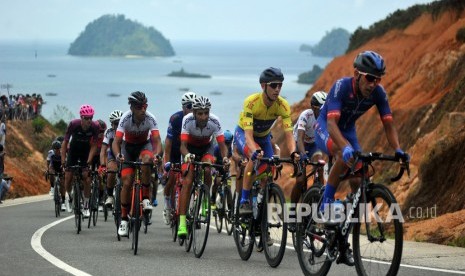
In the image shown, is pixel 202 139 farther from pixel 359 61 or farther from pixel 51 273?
pixel 359 61

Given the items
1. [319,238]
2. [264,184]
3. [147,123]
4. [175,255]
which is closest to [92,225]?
[147,123]

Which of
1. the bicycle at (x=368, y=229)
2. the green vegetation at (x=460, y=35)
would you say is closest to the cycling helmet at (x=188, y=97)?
the bicycle at (x=368, y=229)

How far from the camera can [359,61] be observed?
9.47m

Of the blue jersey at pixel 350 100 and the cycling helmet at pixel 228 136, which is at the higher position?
the blue jersey at pixel 350 100

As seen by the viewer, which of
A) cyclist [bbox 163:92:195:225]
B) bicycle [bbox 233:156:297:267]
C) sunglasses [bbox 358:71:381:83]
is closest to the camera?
sunglasses [bbox 358:71:381:83]

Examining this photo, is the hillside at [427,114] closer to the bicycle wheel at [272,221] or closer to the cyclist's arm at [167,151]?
the bicycle wheel at [272,221]

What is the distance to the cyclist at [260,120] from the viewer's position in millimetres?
12242

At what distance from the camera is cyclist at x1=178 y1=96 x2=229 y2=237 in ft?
44.5

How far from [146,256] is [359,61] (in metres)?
4.89

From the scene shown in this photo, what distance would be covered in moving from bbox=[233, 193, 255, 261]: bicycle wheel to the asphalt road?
13cm

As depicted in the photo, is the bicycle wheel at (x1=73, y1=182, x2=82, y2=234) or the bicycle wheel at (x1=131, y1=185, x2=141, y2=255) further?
the bicycle wheel at (x1=73, y1=182, x2=82, y2=234)

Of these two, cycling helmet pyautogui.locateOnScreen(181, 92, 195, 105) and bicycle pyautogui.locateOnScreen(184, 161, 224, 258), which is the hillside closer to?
bicycle pyautogui.locateOnScreen(184, 161, 224, 258)

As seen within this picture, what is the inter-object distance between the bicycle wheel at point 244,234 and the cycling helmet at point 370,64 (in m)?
3.40

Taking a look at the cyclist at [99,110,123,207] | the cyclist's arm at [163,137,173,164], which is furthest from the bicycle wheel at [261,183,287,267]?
the cyclist at [99,110,123,207]
